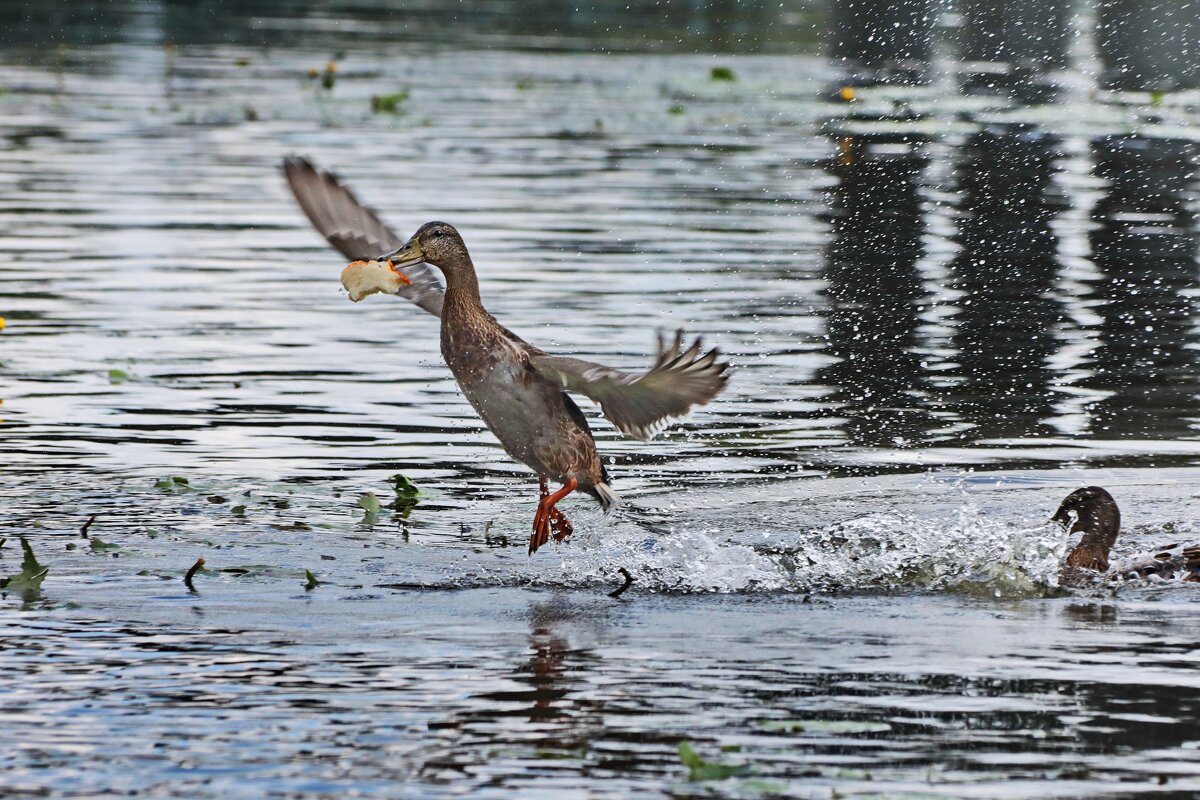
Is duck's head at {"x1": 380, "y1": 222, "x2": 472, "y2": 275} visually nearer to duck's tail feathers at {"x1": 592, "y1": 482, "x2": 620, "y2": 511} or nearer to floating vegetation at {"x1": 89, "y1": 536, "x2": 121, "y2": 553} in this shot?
duck's tail feathers at {"x1": 592, "y1": 482, "x2": 620, "y2": 511}

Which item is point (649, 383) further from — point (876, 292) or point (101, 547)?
point (876, 292)

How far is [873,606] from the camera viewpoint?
842 centimetres

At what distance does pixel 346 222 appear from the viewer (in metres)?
10.6

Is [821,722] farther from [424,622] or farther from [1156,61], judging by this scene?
[1156,61]

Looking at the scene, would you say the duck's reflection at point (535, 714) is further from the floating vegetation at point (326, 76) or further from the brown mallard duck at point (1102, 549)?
the floating vegetation at point (326, 76)

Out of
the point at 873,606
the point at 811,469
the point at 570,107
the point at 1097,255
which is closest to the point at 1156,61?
the point at 570,107

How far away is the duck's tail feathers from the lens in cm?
981

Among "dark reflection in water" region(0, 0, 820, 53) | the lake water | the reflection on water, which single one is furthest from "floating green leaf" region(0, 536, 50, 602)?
"dark reflection in water" region(0, 0, 820, 53)

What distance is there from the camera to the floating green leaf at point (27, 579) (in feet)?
27.5

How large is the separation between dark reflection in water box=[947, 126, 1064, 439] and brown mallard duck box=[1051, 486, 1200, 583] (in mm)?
2793

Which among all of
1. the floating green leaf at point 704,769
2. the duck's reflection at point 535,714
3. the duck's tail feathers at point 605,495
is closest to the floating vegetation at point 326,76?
the duck's tail feathers at point 605,495

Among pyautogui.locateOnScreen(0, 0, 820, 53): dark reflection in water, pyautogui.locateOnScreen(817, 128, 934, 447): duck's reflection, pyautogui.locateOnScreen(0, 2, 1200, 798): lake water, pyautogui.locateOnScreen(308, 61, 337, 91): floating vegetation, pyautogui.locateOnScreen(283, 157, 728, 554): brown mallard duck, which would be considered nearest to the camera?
pyautogui.locateOnScreen(0, 2, 1200, 798): lake water

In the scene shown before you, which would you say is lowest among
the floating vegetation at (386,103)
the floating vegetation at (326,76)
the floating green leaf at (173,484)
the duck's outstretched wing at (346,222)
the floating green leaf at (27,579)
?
the floating green leaf at (27,579)

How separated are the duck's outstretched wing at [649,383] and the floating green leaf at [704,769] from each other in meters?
2.19
